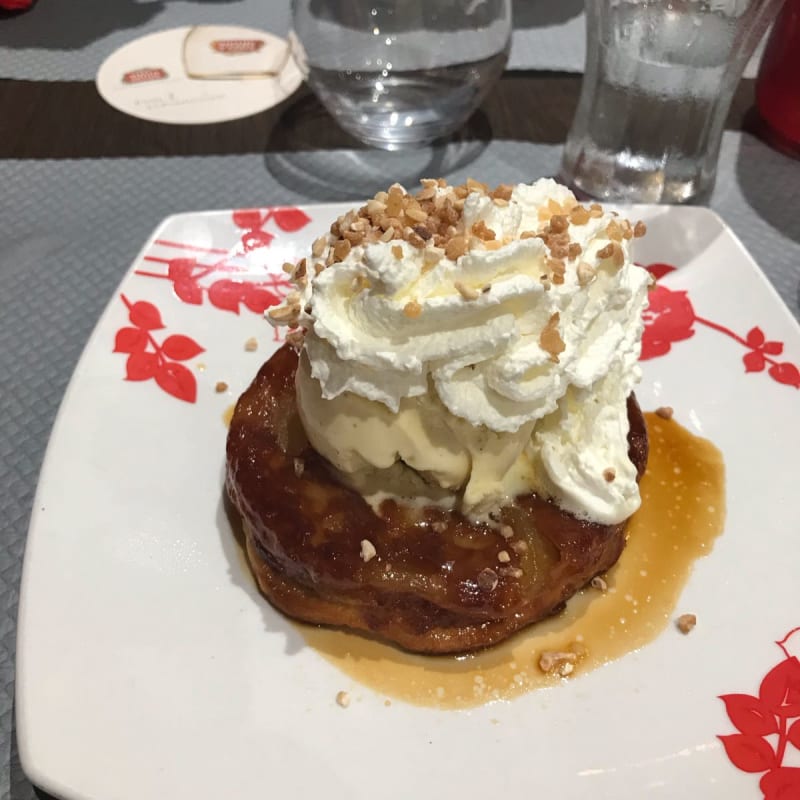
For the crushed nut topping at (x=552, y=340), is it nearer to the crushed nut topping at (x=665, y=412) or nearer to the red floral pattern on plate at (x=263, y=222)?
the crushed nut topping at (x=665, y=412)

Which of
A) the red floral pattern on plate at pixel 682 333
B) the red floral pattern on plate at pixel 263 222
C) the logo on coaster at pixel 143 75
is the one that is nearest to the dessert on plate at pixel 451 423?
the red floral pattern on plate at pixel 682 333

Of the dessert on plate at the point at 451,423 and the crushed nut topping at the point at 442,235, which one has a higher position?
the crushed nut topping at the point at 442,235

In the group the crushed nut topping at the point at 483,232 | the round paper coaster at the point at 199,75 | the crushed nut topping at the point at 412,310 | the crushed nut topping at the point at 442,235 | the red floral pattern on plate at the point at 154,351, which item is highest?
the crushed nut topping at the point at 483,232

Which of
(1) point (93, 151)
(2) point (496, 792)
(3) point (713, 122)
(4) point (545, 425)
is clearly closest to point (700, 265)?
(3) point (713, 122)

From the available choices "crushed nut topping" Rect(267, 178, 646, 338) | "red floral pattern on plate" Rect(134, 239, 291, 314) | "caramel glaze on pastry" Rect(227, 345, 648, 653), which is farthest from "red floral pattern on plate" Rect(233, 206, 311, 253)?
"caramel glaze on pastry" Rect(227, 345, 648, 653)

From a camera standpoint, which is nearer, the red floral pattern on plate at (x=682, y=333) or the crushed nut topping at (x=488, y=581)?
the crushed nut topping at (x=488, y=581)

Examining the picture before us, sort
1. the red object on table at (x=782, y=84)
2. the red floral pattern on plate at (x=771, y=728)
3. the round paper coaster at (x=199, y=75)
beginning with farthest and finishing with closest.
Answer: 1. the round paper coaster at (x=199, y=75)
2. the red object on table at (x=782, y=84)
3. the red floral pattern on plate at (x=771, y=728)

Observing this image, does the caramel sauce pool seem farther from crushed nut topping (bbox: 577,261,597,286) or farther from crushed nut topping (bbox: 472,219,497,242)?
crushed nut topping (bbox: 472,219,497,242)

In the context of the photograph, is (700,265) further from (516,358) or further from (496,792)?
(496,792)
